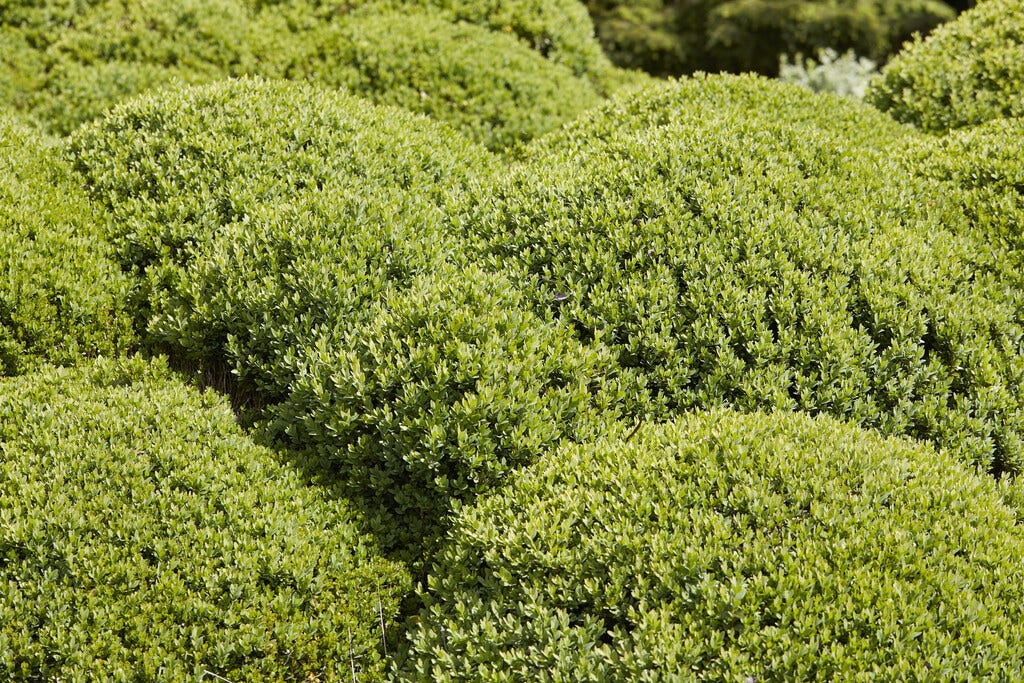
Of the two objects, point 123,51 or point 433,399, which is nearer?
point 433,399

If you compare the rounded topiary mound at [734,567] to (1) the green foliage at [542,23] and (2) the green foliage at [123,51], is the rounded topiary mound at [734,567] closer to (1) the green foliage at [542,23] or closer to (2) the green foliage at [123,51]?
(1) the green foliage at [542,23]

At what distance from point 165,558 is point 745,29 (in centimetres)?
1448

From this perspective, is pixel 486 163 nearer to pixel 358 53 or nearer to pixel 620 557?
pixel 358 53

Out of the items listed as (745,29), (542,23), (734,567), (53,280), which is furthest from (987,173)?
(745,29)

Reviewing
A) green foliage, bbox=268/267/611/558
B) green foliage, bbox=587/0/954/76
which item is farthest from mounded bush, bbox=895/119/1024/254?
green foliage, bbox=587/0/954/76

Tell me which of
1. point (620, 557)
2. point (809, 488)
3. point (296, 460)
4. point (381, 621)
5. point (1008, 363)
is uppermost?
point (1008, 363)

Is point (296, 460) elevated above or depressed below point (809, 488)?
below

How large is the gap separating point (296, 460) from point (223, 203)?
82.3 inches

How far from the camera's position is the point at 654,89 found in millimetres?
7652

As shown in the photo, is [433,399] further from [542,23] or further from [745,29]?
[745,29]

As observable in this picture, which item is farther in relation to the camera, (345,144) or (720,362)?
(345,144)

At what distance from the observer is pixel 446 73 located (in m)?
8.55

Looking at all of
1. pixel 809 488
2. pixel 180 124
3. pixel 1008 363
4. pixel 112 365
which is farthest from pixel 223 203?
pixel 1008 363

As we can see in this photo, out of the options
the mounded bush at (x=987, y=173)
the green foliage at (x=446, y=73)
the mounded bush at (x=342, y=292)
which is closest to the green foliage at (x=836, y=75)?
the green foliage at (x=446, y=73)
